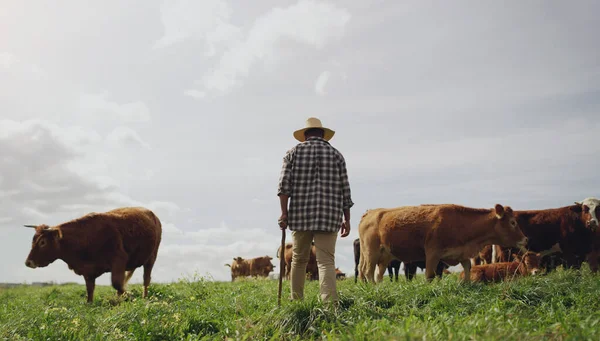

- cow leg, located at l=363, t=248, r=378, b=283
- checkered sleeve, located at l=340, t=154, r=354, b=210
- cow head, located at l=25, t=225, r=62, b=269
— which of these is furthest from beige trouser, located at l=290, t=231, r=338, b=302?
cow head, located at l=25, t=225, r=62, b=269

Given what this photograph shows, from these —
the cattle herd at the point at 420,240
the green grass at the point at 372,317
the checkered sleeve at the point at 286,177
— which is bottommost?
the green grass at the point at 372,317

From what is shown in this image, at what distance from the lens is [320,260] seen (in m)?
8.25

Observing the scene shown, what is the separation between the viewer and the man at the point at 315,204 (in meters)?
8.16

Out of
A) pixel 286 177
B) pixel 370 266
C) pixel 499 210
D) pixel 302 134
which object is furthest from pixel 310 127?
pixel 499 210

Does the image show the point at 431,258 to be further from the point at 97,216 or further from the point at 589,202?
the point at 97,216

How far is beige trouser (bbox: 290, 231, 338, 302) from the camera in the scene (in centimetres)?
808

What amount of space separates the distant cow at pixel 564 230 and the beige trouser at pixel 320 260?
10119mm

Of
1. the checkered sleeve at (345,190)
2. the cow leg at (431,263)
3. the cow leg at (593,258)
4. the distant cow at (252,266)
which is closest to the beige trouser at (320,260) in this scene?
the checkered sleeve at (345,190)

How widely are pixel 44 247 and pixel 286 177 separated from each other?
884 cm

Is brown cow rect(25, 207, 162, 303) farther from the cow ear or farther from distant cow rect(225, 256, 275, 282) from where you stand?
distant cow rect(225, 256, 275, 282)

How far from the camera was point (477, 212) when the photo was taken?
12.9 metres

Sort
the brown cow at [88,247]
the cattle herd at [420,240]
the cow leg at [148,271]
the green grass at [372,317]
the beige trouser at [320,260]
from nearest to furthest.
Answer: the green grass at [372,317] < the beige trouser at [320,260] < the cattle herd at [420,240] < the brown cow at [88,247] < the cow leg at [148,271]

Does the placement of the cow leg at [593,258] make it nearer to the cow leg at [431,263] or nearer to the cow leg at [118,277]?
the cow leg at [431,263]

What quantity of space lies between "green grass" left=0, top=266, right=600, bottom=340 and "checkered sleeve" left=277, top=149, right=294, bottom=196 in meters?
1.73
